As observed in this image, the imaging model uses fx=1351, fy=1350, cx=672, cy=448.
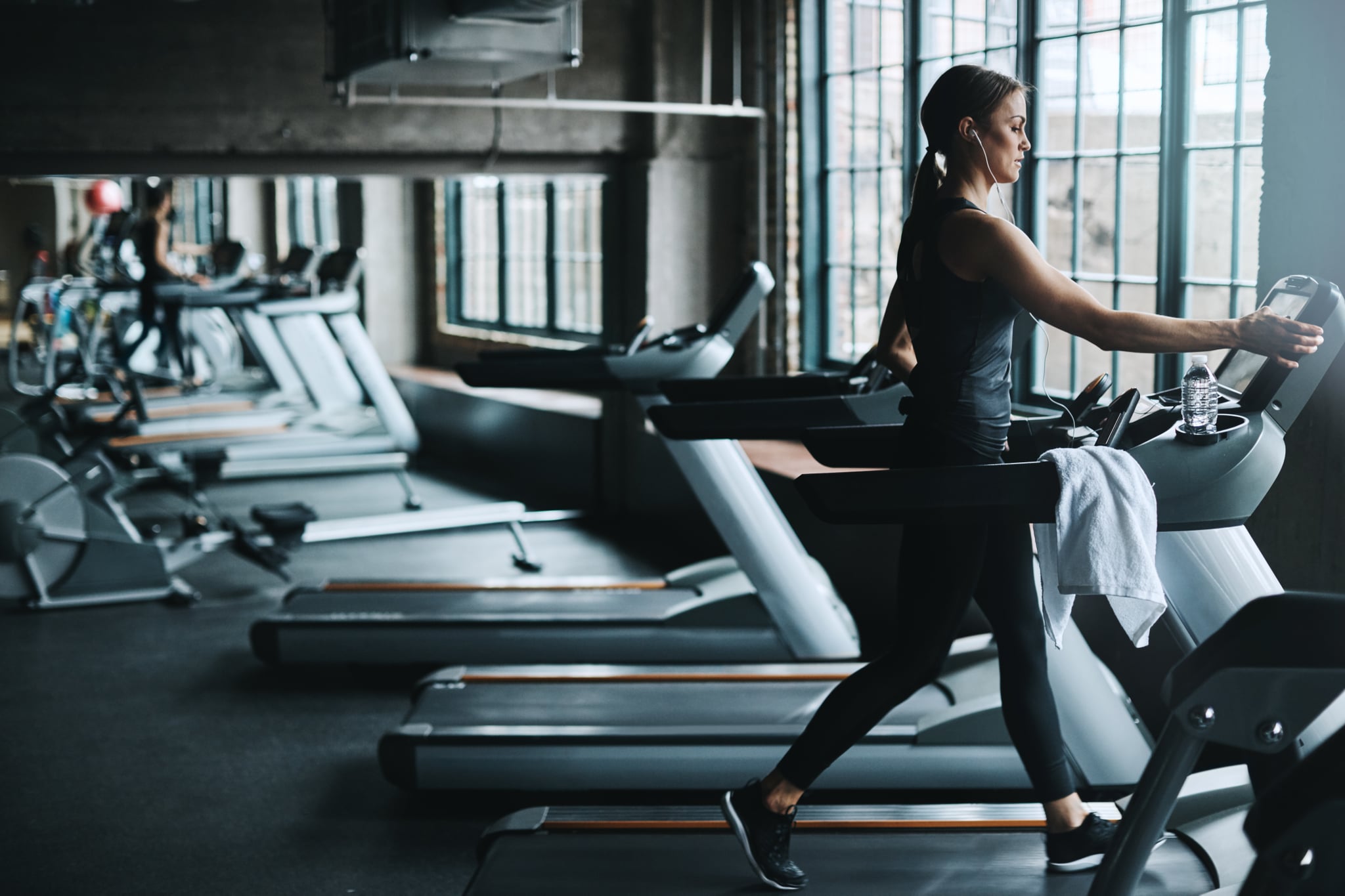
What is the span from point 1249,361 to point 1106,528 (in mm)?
542

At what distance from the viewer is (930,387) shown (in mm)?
2221

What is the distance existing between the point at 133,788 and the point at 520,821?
1.19m

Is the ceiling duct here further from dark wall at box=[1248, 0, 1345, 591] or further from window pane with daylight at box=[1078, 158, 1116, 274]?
dark wall at box=[1248, 0, 1345, 591]

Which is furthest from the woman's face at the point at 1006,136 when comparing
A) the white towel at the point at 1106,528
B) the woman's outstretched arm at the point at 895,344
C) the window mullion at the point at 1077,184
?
the window mullion at the point at 1077,184

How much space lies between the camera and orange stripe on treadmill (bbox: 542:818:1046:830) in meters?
2.64

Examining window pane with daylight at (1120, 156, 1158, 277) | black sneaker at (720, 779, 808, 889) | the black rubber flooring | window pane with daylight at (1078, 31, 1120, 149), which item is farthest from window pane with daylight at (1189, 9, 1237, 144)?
the black rubber flooring

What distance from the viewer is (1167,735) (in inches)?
57.5

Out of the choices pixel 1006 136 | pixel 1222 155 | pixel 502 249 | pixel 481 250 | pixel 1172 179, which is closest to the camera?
pixel 1006 136

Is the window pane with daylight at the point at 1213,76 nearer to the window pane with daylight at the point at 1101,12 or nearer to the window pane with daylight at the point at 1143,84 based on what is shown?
the window pane with daylight at the point at 1143,84

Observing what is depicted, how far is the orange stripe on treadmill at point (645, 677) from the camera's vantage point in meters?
3.60

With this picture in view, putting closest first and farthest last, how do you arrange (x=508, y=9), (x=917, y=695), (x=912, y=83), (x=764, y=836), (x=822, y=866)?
(x=764, y=836) → (x=822, y=866) → (x=917, y=695) → (x=508, y=9) → (x=912, y=83)

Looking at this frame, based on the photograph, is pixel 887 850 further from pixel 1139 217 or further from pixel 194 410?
pixel 194 410

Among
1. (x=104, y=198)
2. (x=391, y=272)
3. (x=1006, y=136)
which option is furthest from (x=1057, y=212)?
(x=104, y=198)

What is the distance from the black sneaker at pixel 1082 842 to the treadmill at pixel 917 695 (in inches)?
14.2
